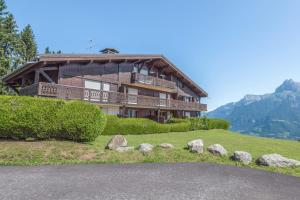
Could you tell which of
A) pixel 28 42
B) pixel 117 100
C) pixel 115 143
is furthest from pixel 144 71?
pixel 28 42

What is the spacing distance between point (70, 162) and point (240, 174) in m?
7.07

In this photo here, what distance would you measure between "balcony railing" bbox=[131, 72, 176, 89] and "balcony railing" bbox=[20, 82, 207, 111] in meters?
2.63

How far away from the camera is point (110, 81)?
30625mm

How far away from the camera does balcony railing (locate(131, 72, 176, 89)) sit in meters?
33.3

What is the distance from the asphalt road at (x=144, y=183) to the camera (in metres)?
6.95

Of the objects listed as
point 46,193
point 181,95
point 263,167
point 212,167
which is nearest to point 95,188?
point 46,193

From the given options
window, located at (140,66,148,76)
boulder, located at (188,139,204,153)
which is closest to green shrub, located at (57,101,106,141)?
boulder, located at (188,139,204,153)

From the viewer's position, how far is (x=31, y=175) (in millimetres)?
8727

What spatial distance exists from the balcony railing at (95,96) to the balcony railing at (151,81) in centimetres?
263

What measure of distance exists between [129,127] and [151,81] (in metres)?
14.1

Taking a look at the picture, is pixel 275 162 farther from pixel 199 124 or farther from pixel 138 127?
pixel 199 124

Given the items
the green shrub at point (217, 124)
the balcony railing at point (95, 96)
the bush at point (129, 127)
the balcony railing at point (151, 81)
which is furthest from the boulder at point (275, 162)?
the balcony railing at point (151, 81)

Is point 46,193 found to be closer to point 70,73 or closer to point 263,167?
point 263,167

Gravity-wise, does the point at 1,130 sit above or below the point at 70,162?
above
